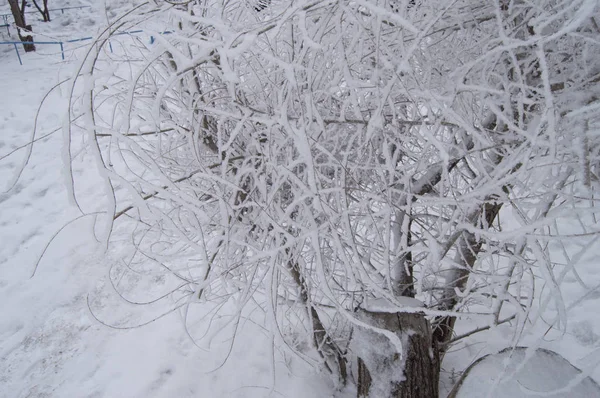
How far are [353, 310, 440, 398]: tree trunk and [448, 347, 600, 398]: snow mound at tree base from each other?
0.19m

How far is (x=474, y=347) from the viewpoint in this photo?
2906 mm

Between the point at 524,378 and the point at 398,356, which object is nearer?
the point at 524,378

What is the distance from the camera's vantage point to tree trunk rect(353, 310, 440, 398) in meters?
1.91

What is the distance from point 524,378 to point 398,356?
60 centimetres

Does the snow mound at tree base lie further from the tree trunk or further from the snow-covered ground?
the snow-covered ground

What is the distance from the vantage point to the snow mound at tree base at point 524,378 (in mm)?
1785

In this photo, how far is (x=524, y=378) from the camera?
184cm

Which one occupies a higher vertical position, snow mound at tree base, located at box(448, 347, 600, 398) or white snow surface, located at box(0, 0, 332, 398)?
snow mound at tree base, located at box(448, 347, 600, 398)

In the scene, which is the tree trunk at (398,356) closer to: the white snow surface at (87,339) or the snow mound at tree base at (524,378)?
the snow mound at tree base at (524,378)

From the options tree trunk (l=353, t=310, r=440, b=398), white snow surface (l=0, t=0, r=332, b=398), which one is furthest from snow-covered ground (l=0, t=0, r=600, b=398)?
tree trunk (l=353, t=310, r=440, b=398)

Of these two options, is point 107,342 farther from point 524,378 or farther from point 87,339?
point 524,378

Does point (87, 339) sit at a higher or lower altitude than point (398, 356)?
lower

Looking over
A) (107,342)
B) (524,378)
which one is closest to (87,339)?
(107,342)

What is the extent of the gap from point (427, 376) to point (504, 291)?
84 cm
